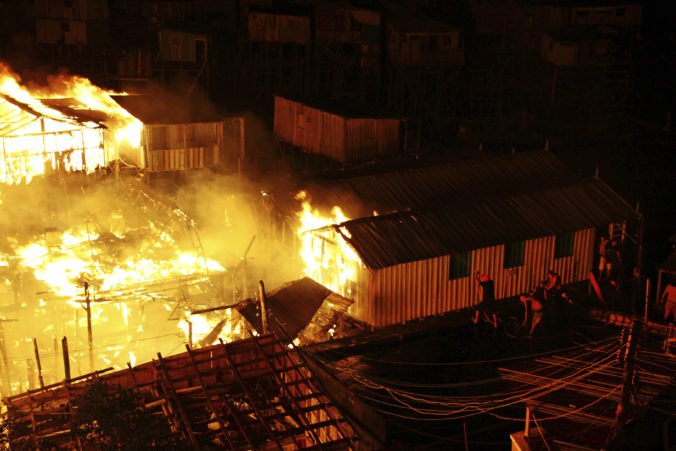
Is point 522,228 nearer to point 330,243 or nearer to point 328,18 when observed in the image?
point 330,243

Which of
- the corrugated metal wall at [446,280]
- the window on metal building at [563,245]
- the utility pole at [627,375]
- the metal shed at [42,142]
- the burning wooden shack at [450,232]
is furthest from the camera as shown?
the metal shed at [42,142]

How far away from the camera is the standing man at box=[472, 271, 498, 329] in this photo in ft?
81.3

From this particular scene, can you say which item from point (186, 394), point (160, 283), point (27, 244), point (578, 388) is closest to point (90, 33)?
point (27, 244)

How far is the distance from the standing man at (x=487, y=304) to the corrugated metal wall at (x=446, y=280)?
56.7 inches

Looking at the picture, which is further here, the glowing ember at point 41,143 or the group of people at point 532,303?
the glowing ember at point 41,143

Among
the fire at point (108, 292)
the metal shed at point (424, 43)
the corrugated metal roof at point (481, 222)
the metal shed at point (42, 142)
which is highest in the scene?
the metal shed at point (424, 43)

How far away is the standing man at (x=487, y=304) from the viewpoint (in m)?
24.8

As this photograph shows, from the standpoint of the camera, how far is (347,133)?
3634 cm

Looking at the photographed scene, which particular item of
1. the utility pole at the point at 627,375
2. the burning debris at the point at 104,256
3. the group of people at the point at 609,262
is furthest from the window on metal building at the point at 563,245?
the utility pole at the point at 627,375

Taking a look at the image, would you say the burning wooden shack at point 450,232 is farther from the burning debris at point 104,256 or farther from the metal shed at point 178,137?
the metal shed at point 178,137

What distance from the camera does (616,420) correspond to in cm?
1884

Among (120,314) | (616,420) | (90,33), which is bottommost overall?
(120,314)

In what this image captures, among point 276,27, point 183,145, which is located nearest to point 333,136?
point 183,145

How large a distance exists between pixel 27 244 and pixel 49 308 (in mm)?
2704
